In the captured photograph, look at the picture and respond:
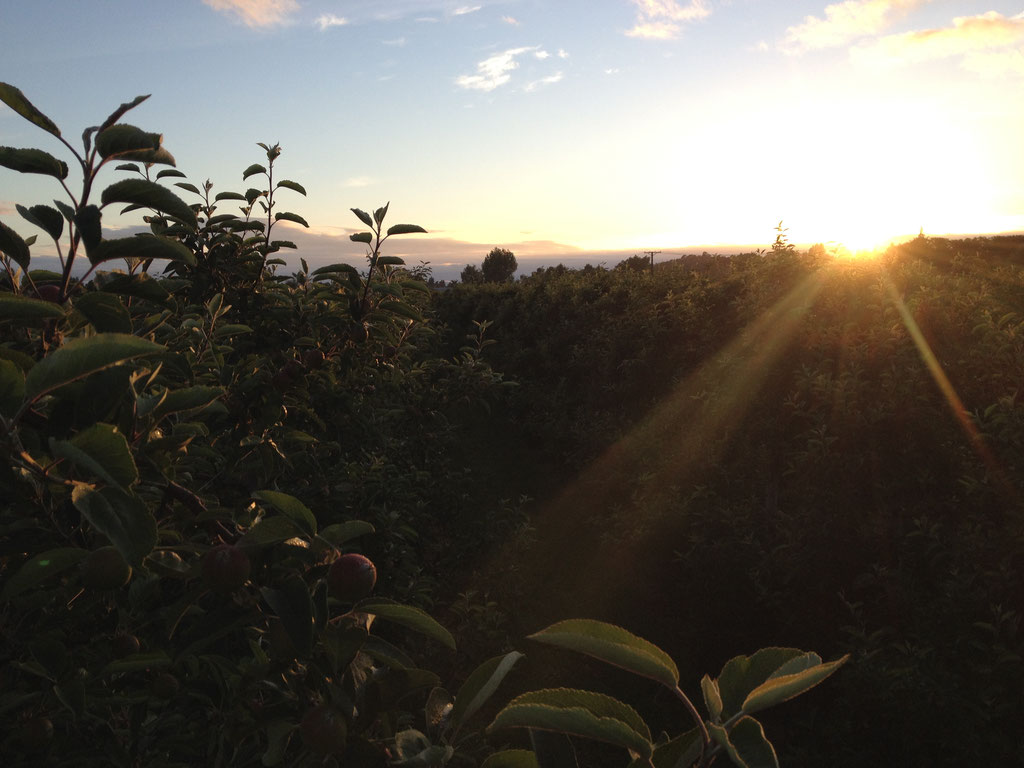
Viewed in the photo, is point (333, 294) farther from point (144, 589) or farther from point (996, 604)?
point (996, 604)

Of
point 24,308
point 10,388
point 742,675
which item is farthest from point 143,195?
point 742,675

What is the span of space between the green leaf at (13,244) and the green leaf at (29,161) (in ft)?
0.35

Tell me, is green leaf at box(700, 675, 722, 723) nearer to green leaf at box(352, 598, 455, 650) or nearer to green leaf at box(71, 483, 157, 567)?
green leaf at box(352, 598, 455, 650)

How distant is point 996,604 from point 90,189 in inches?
179

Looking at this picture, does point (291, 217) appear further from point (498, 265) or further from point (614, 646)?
point (498, 265)

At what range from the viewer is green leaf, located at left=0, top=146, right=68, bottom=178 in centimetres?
106

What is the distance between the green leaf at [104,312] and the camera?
1083 millimetres

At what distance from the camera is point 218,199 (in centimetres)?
342

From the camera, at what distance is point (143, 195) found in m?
1.13

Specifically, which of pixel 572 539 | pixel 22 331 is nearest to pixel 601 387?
pixel 572 539

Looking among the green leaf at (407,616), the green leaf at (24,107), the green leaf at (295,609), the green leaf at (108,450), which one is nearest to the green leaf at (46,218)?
the green leaf at (24,107)

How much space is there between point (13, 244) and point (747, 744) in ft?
4.55

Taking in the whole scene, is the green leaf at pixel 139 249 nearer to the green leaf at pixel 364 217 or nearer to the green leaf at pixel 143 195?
the green leaf at pixel 143 195

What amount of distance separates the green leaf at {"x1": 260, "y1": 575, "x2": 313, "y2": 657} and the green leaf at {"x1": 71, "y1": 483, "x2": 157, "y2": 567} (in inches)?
7.6
